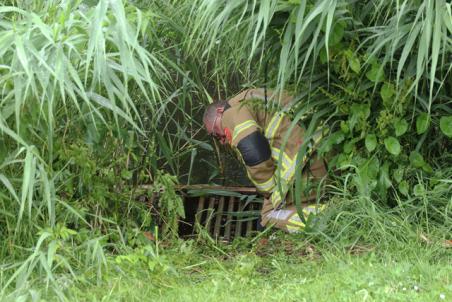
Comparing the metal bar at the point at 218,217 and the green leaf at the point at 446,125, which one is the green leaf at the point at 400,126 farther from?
the metal bar at the point at 218,217

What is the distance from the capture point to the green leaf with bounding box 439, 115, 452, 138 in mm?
3242

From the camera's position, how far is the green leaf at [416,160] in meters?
3.34

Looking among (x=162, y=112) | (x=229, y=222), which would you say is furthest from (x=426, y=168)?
(x=229, y=222)

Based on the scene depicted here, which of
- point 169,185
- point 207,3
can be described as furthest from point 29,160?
point 169,185

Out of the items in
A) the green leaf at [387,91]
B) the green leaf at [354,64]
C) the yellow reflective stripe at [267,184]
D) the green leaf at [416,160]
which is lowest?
the yellow reflective stripe at [267,184]

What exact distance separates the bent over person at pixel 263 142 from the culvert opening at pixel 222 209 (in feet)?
1.20

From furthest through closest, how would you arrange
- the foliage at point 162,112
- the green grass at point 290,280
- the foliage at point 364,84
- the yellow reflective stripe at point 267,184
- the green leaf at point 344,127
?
the yellow reflective stripe at point 267,184 → the green leaf at point 344,127 → the foliage at point 364,84 → the foliage at point 162,112 → the green grass at point 290,280

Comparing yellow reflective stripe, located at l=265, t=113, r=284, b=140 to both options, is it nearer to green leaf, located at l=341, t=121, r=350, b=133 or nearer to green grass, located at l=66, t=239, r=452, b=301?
green leaf, located at l=341, t=121, r=350, b=133

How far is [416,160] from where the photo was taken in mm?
3344

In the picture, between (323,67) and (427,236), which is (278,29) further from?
(427,236)

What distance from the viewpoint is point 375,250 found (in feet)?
10.2

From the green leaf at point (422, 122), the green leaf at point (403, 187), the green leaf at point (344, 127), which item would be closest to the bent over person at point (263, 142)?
the green leaf at point (344, 127)

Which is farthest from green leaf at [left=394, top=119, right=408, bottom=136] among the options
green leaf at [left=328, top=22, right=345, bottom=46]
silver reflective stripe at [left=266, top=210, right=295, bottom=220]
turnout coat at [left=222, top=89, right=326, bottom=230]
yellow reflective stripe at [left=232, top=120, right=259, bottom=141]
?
yellow reflective stripe at [left=232, top=120, right=259, bottom=141]

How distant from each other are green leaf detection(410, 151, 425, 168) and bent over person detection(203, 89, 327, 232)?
0.67 m
